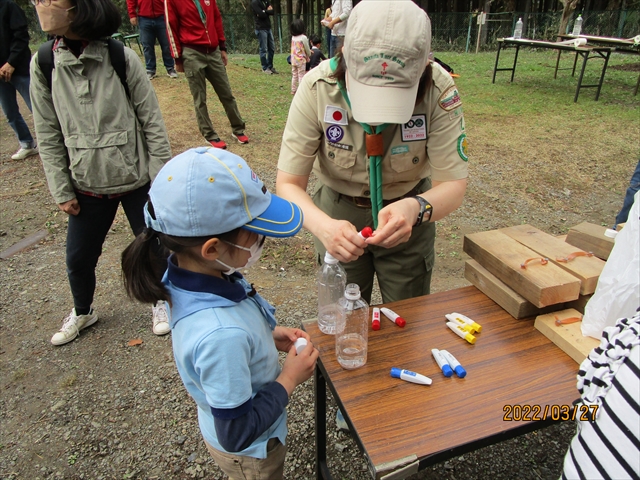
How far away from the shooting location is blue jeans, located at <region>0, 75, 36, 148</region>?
5.11m

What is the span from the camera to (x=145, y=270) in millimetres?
1257

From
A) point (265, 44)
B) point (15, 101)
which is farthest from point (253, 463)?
point (265, 44)

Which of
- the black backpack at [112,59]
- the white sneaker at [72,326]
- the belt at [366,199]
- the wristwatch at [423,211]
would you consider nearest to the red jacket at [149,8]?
the black backpack at [112,59]

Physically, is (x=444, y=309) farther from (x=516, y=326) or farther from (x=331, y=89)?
(x=331, y=89)

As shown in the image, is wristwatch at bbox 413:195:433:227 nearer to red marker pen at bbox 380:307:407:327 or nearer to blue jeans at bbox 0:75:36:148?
red marker pen at bbox 380:307:407:327

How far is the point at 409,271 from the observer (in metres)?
2.04

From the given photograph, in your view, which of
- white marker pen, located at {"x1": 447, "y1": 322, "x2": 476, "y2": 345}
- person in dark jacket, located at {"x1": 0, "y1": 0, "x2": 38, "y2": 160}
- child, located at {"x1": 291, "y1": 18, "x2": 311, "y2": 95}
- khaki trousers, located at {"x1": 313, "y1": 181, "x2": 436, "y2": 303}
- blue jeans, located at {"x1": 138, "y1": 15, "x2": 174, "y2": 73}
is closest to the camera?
white marker pen, located at {"x1": 447, "y1": 322, "x2": 476, "y2": 345}

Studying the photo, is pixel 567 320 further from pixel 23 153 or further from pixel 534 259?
pixel 23 153

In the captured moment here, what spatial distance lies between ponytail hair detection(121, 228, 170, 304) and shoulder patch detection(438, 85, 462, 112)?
118cm

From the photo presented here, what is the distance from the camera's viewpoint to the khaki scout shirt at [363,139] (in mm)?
1713

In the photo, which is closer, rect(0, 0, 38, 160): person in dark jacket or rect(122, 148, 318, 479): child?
rect(122, 148, 318, 479): child

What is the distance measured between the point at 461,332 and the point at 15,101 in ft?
20.5

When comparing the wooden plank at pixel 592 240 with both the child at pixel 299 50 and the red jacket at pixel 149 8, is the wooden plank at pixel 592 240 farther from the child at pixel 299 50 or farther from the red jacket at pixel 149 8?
the red jacket at pixel 149 8
